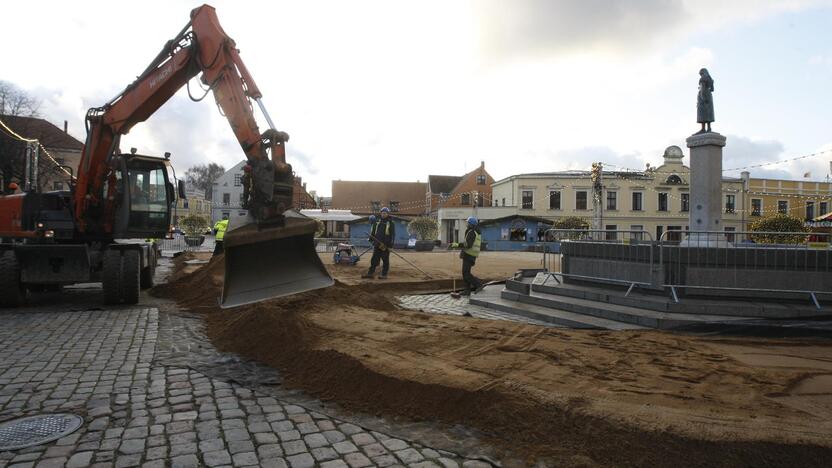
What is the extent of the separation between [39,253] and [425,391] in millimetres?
8877

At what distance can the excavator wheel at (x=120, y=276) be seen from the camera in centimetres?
991

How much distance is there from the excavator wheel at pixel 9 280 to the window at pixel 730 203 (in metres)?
51.5

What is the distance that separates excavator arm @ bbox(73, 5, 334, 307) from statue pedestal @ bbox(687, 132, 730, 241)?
330 inches

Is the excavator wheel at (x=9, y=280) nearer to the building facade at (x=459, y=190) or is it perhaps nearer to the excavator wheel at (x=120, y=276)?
the excavator wheel at (x=120, y=276)

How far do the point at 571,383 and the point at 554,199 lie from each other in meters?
47.7

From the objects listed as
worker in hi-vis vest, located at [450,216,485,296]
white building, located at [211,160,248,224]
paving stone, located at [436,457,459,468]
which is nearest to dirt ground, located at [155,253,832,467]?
paving stone, located at [436,457,459,468]

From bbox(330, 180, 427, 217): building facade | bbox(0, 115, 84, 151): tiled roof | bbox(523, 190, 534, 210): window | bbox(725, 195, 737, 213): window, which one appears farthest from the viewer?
bbox(330, 180, 427, 217): building facade

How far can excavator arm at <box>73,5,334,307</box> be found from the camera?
7117 millimetres

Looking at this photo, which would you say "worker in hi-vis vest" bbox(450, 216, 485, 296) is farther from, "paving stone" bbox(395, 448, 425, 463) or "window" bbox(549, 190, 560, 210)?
"window" bbox(549, 190, 560, 210)

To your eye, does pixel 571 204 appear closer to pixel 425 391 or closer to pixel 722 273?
pixel 722 273

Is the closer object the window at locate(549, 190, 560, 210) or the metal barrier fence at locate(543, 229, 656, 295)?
the metal barrier fence at locate(543, 229, 656, 295)

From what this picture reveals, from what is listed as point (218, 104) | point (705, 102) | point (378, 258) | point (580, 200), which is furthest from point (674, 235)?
point (580, 200)

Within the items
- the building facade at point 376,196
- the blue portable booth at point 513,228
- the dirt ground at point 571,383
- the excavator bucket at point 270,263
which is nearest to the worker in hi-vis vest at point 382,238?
the dirt ground at point 571,383

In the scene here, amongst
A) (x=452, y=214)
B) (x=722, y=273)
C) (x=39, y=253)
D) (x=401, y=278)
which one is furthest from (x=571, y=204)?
(x=39, y=253)
